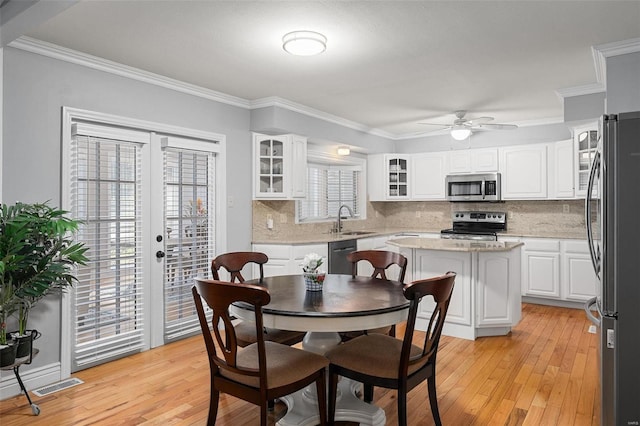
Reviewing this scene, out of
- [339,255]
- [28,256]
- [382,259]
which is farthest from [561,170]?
[28,256]

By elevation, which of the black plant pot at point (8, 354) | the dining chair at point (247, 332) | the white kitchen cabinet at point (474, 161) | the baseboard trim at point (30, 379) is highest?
the white kitchen cabinet at point (474, 161)

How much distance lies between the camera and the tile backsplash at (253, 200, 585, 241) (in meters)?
5.19

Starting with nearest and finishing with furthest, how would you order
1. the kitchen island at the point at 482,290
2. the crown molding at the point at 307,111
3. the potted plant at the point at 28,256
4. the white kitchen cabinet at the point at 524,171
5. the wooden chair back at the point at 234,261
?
the potted plant at the point at 28,256 → the wooden chair back at the point at 234,261 → the kitchen island at the point at 482,290 → the crown molding at the point at 307,111 → the white kitchen cabinet at the point at 524,171

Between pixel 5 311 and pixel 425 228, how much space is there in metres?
5.68

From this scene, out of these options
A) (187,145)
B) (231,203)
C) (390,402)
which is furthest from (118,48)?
(390,402)

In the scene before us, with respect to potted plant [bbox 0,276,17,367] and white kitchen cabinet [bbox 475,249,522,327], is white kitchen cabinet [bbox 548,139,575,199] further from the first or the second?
potted plant [bbox 0,276,17,367]

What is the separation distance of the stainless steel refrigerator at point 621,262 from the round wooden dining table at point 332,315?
101 centimetres

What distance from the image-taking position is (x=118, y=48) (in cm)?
316

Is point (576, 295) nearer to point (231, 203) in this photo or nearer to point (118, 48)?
point (231, 203)

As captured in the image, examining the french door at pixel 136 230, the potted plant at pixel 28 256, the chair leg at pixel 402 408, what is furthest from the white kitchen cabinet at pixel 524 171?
the potted plant at pixel 28 256

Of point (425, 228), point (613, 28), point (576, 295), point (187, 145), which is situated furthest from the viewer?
point (425, 228)

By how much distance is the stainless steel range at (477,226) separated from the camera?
20.0ft

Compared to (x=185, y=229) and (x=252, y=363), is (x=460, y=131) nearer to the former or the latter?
(x=185, y=229)

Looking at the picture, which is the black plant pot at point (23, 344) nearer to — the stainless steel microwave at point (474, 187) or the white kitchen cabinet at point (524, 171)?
the stainless steel microwave at point (474, 187)
